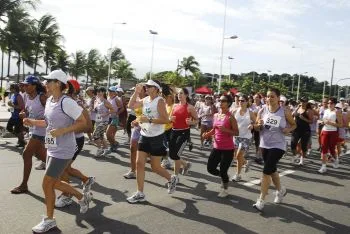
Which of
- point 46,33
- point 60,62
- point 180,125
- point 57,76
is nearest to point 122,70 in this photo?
point 60,62

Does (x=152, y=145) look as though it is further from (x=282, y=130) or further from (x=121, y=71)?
(x=121, y=71)

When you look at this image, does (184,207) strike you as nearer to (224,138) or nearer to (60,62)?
(224,138)

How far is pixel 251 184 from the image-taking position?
8.75 meters

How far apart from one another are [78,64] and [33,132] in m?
62.4

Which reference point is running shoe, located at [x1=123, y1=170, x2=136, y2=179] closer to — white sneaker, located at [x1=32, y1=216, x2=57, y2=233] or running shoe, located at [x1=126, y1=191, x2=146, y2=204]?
running shoe, located at [x1=126, y1=191, x2=146, y2=204]

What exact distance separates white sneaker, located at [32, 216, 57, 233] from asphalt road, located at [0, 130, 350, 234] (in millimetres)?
91

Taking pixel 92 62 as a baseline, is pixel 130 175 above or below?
below

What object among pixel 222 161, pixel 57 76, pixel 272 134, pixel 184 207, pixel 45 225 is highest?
pixel 57 76

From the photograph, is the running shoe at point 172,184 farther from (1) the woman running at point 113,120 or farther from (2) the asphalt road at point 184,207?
(1) the woman running at point 113,120

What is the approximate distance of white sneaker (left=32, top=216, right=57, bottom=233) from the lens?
16.3 feet

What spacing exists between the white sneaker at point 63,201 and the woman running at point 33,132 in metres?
0.80

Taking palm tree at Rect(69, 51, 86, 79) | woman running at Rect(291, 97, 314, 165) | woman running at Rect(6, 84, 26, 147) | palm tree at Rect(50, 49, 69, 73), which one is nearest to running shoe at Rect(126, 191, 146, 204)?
woman running at Rect(6, 84, 26, 147)

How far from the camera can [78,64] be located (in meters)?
67.2

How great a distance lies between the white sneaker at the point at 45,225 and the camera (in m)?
4.96
